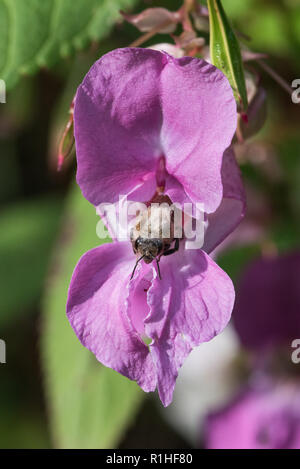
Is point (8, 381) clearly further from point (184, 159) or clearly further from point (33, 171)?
point (184, 159)


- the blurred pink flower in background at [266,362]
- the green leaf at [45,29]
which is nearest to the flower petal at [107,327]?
the green leaf at [45,29]

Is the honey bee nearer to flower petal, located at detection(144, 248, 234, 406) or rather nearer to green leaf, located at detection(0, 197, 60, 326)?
flower petal, located at detection(144, 248, 234, 406)

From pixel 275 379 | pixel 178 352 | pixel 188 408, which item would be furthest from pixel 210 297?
pixel 188 408

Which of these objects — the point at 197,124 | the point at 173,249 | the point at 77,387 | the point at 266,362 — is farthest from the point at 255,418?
the point at 197,124

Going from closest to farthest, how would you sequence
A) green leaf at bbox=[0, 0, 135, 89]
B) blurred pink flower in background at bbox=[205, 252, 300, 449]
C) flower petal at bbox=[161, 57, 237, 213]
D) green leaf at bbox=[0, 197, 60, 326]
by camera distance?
flower petal at bbox=[161, 57, 237, 213] < green leaf at bbox=[0, 0, 135, 89] < blurred pink flower in background at bbox=[205, 252, 300, 449] < green leaf at bbox=[0, 197, 60, 326]

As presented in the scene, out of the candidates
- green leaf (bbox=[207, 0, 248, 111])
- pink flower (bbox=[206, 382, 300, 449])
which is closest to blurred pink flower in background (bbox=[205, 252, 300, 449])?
pink flower (bbox=[206, 382, 300, 449])

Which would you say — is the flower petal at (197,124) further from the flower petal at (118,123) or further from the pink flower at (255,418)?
the pink flower at (255,418)
